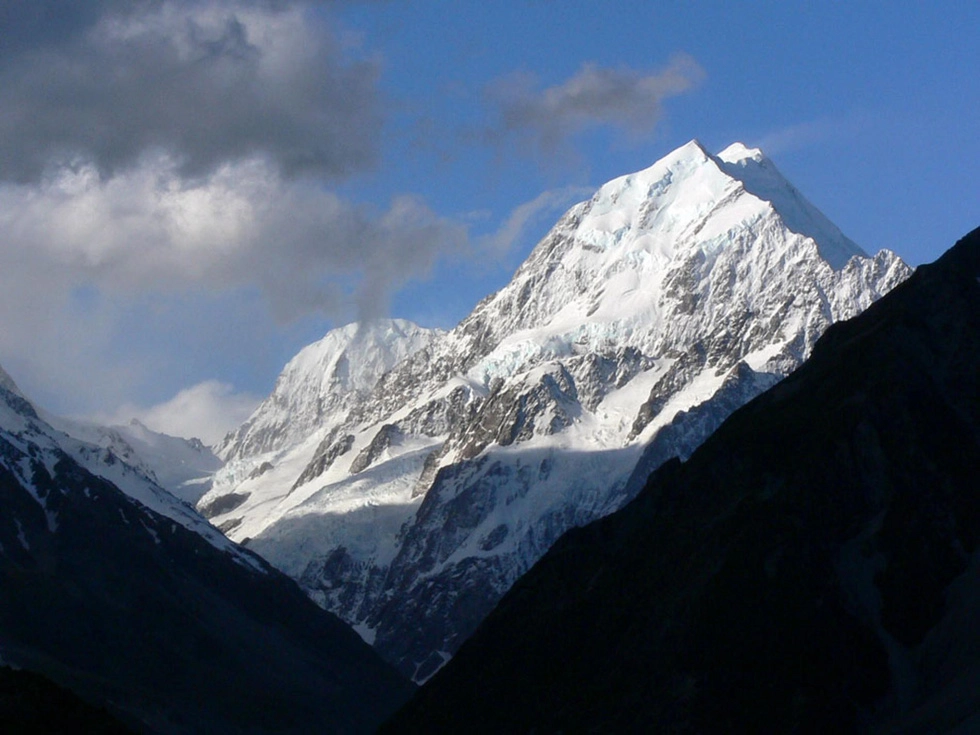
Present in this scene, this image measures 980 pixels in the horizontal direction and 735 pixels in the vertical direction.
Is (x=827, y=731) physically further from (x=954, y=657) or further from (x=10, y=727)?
(x=10, y=727)

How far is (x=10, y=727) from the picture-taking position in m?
119

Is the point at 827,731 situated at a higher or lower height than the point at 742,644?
lower

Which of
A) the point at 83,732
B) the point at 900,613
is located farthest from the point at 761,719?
the point at 83,732

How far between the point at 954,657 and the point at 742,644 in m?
19.0

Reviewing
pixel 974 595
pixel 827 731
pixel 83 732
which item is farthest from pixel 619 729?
pixel 83 732

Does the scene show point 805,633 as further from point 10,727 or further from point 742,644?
point 10,727

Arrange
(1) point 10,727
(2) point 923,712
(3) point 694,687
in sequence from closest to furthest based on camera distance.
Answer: (1) point 10,727, (2) point 923,712, (3) point 694,687

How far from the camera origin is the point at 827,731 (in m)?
185

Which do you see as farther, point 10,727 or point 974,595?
point 974,595

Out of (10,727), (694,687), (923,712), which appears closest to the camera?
(10,727)

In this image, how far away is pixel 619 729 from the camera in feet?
651

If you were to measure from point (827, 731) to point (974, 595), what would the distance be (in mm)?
21482

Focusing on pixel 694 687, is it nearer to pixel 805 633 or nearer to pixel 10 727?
pixel 805 633

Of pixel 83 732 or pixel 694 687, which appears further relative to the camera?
pixel 694 687
